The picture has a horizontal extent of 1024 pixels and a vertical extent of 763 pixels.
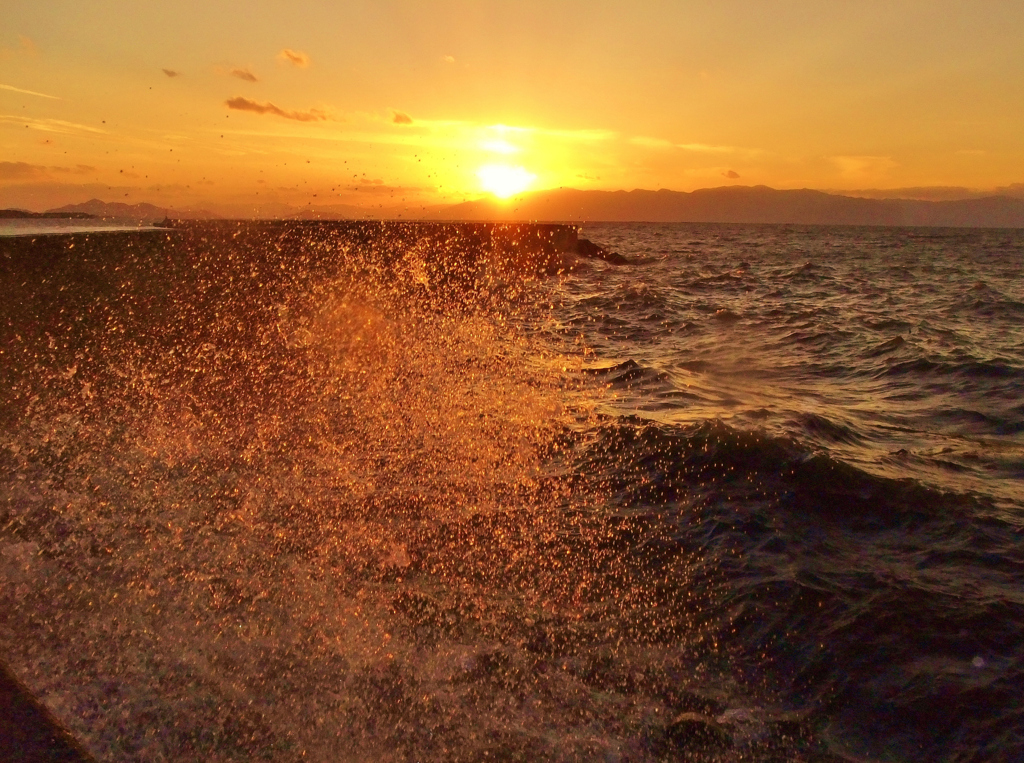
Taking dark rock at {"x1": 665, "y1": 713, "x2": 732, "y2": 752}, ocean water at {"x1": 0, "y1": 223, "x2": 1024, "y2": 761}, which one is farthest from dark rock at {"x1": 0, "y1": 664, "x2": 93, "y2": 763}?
dark rock at {"x1": 665, "y1": 713, "x2": 732, "y2": 752}

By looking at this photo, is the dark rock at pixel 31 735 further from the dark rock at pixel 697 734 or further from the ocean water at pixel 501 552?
the dark rock at pixel 697 734

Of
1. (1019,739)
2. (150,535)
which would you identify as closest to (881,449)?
(1019,739)

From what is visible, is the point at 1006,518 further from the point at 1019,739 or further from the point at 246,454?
the point at 246,454

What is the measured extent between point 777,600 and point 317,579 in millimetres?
3800

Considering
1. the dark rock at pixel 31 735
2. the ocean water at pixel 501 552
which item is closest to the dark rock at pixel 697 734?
the ocean water at pixel 501 552

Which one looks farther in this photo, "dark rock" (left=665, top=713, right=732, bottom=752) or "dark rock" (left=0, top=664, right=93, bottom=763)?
"dark rock" (left=665, top=713, right=732, bottom=752)

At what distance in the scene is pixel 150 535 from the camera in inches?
230

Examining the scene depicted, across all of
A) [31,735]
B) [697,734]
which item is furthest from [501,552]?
[31,735]

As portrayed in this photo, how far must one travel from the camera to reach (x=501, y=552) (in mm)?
5949

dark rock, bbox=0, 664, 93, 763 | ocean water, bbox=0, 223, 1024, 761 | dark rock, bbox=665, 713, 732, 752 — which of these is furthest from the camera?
ocean water, bbox=0, 223, 1024, 761

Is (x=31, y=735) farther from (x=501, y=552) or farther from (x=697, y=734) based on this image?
(x=501, y=552)

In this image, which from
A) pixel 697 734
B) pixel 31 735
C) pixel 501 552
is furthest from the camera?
pixel 501 552

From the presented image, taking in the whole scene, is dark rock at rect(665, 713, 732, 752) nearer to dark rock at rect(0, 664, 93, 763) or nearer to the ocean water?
the ocean water

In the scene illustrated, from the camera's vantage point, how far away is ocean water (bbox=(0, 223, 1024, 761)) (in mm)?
4023
